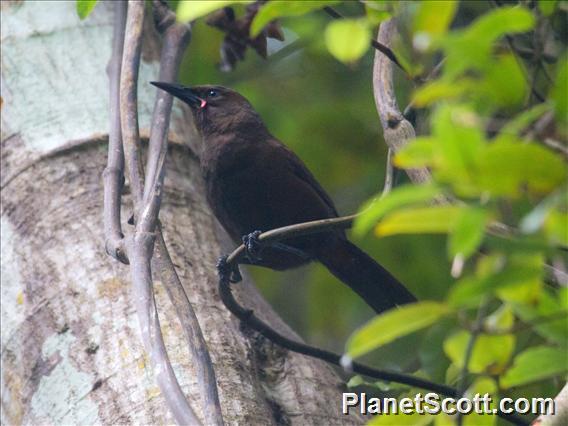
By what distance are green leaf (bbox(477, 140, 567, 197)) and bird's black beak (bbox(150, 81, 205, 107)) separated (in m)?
1.96

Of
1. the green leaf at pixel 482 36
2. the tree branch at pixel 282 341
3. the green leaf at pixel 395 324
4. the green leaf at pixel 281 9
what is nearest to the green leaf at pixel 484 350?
the green leaf at pixel 395 324

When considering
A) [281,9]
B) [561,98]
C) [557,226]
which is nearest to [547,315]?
[557,226]

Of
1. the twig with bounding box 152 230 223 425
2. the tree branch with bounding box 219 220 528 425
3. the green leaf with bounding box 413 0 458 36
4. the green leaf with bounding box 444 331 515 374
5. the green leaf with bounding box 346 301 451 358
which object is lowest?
the tree branch with bounding box 219 220 528 425

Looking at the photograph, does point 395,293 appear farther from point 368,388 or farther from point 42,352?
point 42,352

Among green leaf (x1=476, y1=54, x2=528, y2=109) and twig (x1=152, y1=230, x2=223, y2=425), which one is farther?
twig (x1=152, y1=230, x2=223, y2=425)

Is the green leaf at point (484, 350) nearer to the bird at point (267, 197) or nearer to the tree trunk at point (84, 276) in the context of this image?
the tree trunk at point (84, 276)

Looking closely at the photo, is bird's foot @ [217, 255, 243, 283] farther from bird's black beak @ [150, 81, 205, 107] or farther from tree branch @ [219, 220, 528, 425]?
bird's black beak @ [150, 81, 205, 107]

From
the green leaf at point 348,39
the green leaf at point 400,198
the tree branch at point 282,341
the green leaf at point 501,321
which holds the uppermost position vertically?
the green leaf at point 348,39

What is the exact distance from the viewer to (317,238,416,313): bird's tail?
3012 millimetres

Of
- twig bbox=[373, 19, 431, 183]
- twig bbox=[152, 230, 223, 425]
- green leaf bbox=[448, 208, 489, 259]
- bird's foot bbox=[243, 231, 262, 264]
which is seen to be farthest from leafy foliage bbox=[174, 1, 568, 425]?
bird's foot bbox=[243, 231, 262, 264]

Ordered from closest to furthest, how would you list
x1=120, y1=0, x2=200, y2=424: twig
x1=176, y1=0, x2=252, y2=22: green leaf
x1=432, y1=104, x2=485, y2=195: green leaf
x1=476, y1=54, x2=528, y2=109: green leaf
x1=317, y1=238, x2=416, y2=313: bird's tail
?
x1=432, y1=104, x2=485, y2=195: green leaf → x1=476, y1=54, x2=528, y2=109: green leaf → x1=176, y1=0, x2=252, y2=22: green leaf → x1=120, y1=0, x2=200, y2=424: twig → x1=317, y1=238, x2=416, y2=313: bird's tail

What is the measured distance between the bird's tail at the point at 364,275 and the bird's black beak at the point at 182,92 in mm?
691

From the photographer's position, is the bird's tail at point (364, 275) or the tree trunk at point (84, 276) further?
the bird's tail at point (364, 275)

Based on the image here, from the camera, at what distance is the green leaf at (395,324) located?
113 cm
